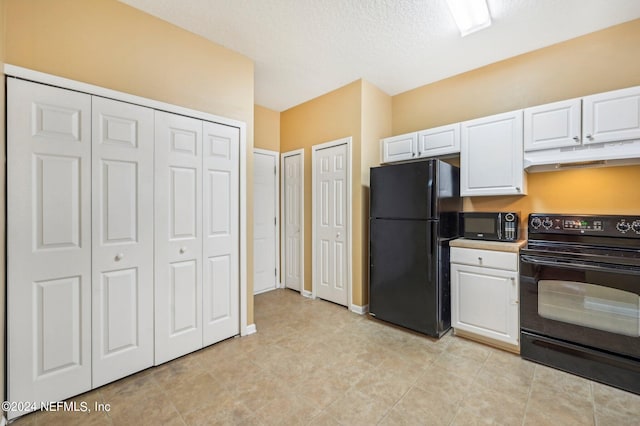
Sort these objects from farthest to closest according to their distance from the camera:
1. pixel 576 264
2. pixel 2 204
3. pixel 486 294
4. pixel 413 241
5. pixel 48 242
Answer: pixel 413 241 → pixel 486 294 → pixel 576 264 → pixel 48 242 → pixel 2 204

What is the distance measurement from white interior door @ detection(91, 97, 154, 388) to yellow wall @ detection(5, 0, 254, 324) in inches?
9.3

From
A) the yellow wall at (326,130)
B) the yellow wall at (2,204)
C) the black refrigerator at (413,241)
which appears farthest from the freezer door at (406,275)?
the yellow wall at (2,204)

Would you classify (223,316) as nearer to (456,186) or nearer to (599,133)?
(456,186)

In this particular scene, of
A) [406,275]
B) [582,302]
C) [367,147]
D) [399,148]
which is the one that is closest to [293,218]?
[367,147]

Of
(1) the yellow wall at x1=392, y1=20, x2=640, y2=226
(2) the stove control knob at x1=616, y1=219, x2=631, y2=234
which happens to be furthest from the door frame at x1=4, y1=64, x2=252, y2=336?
(2) the stove control knob at x1=616, y1=219, x2=631, y2=234

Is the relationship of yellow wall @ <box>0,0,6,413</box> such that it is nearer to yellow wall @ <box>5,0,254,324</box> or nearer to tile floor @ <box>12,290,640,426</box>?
yellow wall @ <box>5,0,254,324</box>

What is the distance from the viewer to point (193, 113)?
7.42ft

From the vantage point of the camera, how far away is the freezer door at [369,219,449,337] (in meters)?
2.52

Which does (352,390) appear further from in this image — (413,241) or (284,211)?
(284,211)

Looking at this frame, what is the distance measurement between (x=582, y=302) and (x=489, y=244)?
27.8 inches

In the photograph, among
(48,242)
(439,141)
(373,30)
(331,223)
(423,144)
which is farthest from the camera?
(331,223)

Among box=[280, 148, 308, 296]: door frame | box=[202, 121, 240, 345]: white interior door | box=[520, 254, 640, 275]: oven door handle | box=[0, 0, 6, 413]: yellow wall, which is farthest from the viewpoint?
box=[280, 148, 308, 296]: door frame

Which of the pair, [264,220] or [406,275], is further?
[264,220]

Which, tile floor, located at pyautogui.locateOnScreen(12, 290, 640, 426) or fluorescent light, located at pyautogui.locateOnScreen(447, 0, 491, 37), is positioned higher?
fluorescent light, located at pyautogui.locateOnScreen(447, 0, 491, 37)
